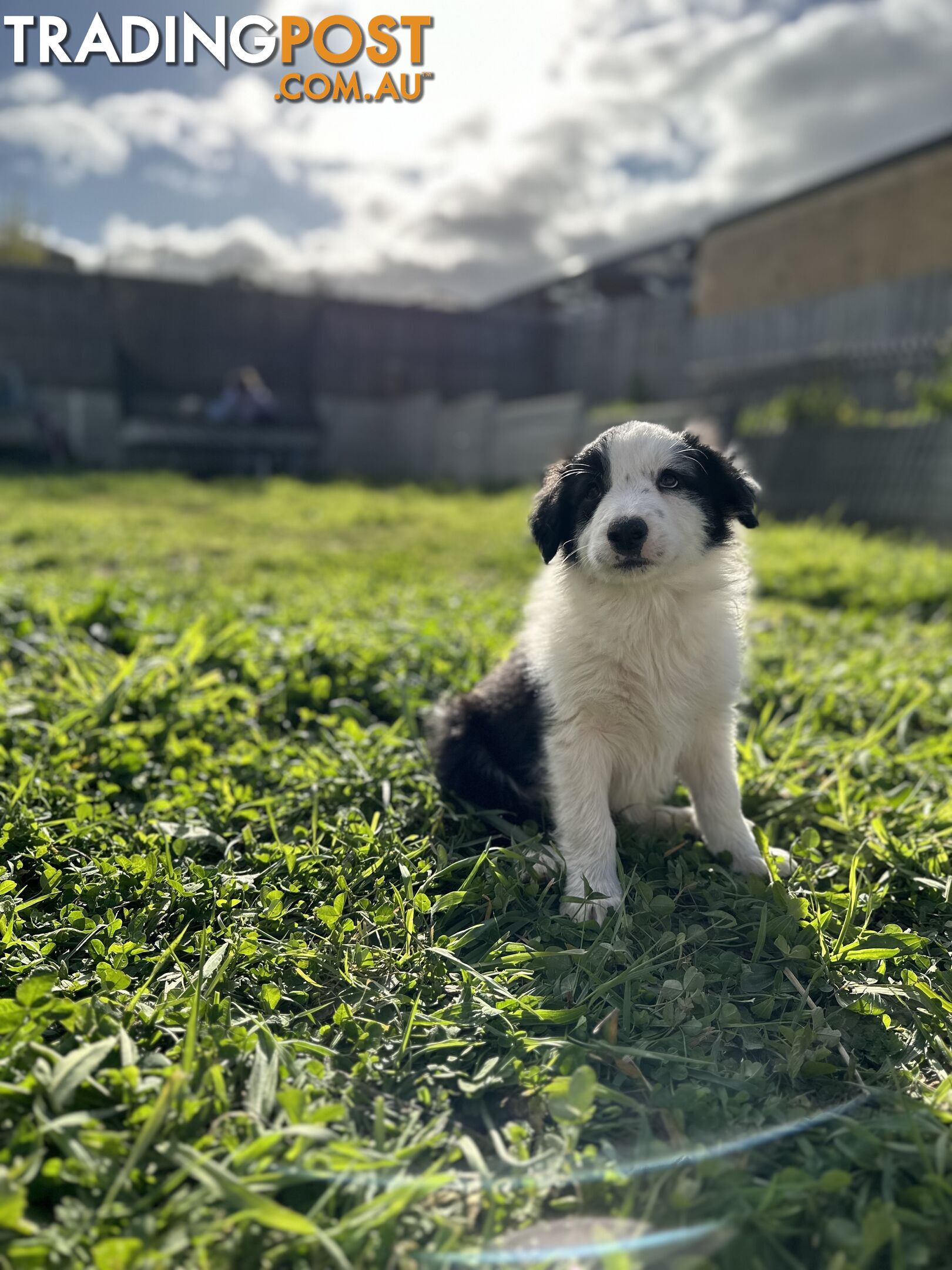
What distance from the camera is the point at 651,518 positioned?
224 cm

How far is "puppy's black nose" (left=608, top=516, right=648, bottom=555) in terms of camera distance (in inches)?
87.4

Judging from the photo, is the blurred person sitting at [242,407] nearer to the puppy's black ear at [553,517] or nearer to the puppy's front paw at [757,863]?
the puppy's black ear at [553,517]

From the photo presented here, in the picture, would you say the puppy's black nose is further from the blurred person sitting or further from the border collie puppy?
the blurred person sitting

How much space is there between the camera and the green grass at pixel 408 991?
139 cm

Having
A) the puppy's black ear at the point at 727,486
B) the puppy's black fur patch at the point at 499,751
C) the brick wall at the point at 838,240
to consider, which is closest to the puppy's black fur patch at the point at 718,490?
the puppy's black ear at the point at 727,486

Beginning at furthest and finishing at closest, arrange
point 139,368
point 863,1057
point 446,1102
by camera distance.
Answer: point 139,368 → point 863,1057 → point 446,1102

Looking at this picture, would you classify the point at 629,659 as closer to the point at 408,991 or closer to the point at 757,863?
the point at 757,863

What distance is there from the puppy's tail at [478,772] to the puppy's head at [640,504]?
1.86ft

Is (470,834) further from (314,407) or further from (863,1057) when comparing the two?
(314,407)

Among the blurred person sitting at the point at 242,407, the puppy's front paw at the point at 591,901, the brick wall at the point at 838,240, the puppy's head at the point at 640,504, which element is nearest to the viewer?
the puppy's front paw at the point at 591,901

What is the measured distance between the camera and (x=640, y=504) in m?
2.28

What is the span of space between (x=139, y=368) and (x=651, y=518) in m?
19.1

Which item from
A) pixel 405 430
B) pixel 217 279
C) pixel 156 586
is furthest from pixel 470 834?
pixel 217 279

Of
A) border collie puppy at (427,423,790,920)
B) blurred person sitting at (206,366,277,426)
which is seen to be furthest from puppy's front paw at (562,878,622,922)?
blurred person sitting at (206,366,277,426)
